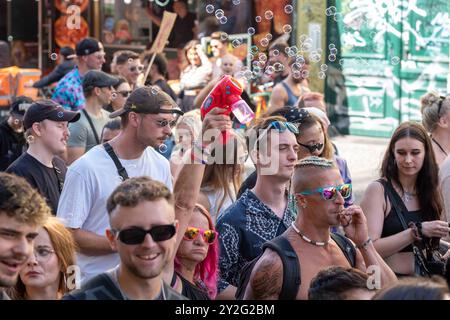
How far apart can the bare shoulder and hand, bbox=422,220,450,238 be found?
119 centimetres

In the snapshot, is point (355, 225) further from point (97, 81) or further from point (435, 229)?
point (97, 81)

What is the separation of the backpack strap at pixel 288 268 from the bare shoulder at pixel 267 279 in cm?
2

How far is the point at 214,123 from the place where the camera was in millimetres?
4246

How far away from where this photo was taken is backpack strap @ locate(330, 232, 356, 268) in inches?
173

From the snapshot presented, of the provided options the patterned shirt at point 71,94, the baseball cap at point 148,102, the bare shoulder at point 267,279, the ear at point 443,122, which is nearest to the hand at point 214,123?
the bare shoulder at point 267,279

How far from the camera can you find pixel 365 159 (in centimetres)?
1245

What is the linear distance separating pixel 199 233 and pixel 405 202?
142 cm

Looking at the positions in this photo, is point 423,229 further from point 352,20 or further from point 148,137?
point 352,20

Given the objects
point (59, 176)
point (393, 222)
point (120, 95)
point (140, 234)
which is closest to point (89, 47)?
point (120, 95)

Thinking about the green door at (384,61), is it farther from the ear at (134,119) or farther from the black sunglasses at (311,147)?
the ear at (134,119)

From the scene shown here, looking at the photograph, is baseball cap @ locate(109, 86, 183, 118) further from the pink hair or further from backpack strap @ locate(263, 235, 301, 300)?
backpack strap @ locate(263, 235, 301, 300)

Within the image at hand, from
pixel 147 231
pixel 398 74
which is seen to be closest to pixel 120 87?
pixel 147 231

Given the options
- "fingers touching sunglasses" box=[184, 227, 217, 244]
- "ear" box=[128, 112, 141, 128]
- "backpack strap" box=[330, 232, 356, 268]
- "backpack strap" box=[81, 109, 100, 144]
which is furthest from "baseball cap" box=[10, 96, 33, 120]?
"backpack strap" box=[330, 232, 356, 268]

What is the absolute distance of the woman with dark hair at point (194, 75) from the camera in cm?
1043
